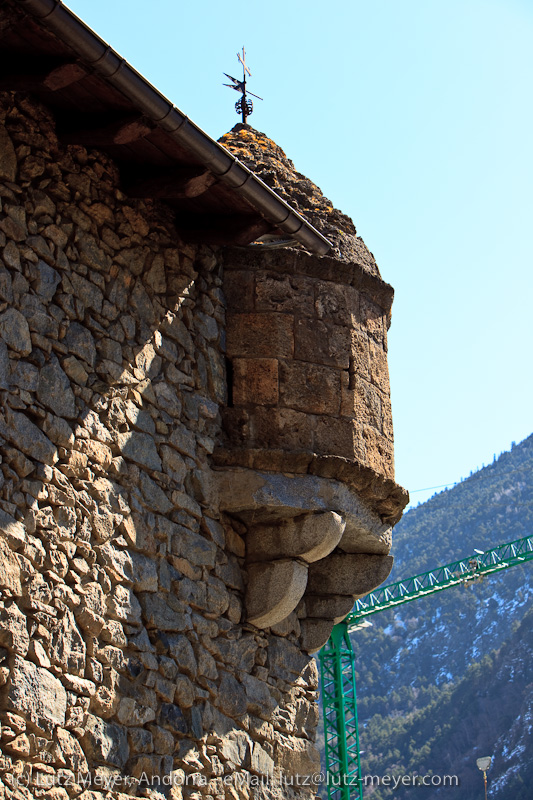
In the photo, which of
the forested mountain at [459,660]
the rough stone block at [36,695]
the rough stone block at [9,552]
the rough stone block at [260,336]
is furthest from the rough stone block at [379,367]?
the forested mountain at [459,660]

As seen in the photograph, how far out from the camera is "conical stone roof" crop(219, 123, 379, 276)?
20.1 feet

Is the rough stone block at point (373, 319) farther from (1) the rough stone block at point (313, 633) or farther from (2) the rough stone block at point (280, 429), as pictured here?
(1) the rough stone block at point (313, 633)

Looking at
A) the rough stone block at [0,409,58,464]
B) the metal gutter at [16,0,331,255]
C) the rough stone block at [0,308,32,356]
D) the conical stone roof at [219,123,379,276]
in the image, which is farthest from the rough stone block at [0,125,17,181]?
the conical stone roof at [219,123,379,276]

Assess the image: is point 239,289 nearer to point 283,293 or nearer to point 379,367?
point 283,293

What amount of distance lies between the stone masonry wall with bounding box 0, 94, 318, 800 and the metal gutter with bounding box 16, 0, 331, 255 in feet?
1.60

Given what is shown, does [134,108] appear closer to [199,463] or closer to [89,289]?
[89,289]

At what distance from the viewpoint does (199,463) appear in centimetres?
532

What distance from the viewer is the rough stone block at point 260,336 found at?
569cm

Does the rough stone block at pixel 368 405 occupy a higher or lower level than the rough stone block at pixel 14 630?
higher

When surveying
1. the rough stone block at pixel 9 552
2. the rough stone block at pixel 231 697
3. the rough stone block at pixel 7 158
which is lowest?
the rough stone block at pixel 231 697

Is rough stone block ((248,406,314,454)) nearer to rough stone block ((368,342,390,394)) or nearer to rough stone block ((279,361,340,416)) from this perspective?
rough stone block ((279,361,340,416))

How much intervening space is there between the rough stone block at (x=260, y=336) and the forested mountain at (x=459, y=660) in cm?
5799

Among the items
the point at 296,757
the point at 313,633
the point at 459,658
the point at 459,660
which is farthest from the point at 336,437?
the point at 459,658

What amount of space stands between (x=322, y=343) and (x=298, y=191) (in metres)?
0.97
